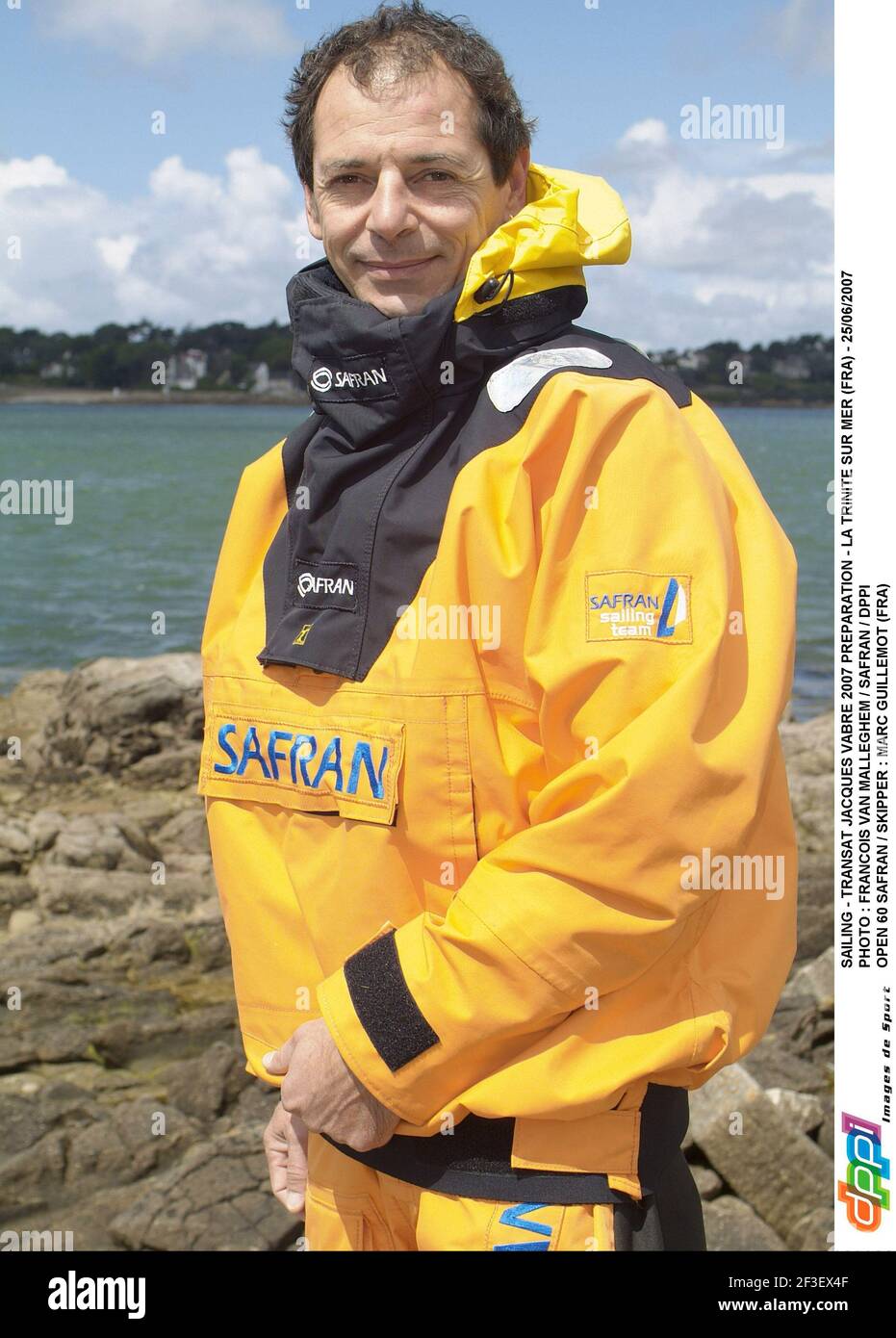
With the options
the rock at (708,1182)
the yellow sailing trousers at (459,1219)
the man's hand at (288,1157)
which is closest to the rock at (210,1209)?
the rock at (708,1182)

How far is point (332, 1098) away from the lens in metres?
2.21

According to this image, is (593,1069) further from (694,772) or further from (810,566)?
(810,566)

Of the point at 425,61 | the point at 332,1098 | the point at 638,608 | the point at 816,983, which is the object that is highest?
the point at 425,61

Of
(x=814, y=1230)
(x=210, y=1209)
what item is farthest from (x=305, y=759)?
(x=814, y=1230)

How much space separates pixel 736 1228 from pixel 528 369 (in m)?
3.32

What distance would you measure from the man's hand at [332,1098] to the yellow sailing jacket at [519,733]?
61 mm

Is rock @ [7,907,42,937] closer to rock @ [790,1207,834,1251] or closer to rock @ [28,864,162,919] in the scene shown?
rock @ [28,864,162,919]

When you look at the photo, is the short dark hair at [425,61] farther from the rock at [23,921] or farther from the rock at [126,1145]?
the rock at [23,921]

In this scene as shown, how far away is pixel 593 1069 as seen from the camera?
82.6 inches

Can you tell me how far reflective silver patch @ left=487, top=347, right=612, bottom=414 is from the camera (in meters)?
2.20

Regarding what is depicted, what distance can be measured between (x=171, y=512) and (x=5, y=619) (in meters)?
20.2

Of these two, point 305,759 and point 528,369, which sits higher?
point 528,369
